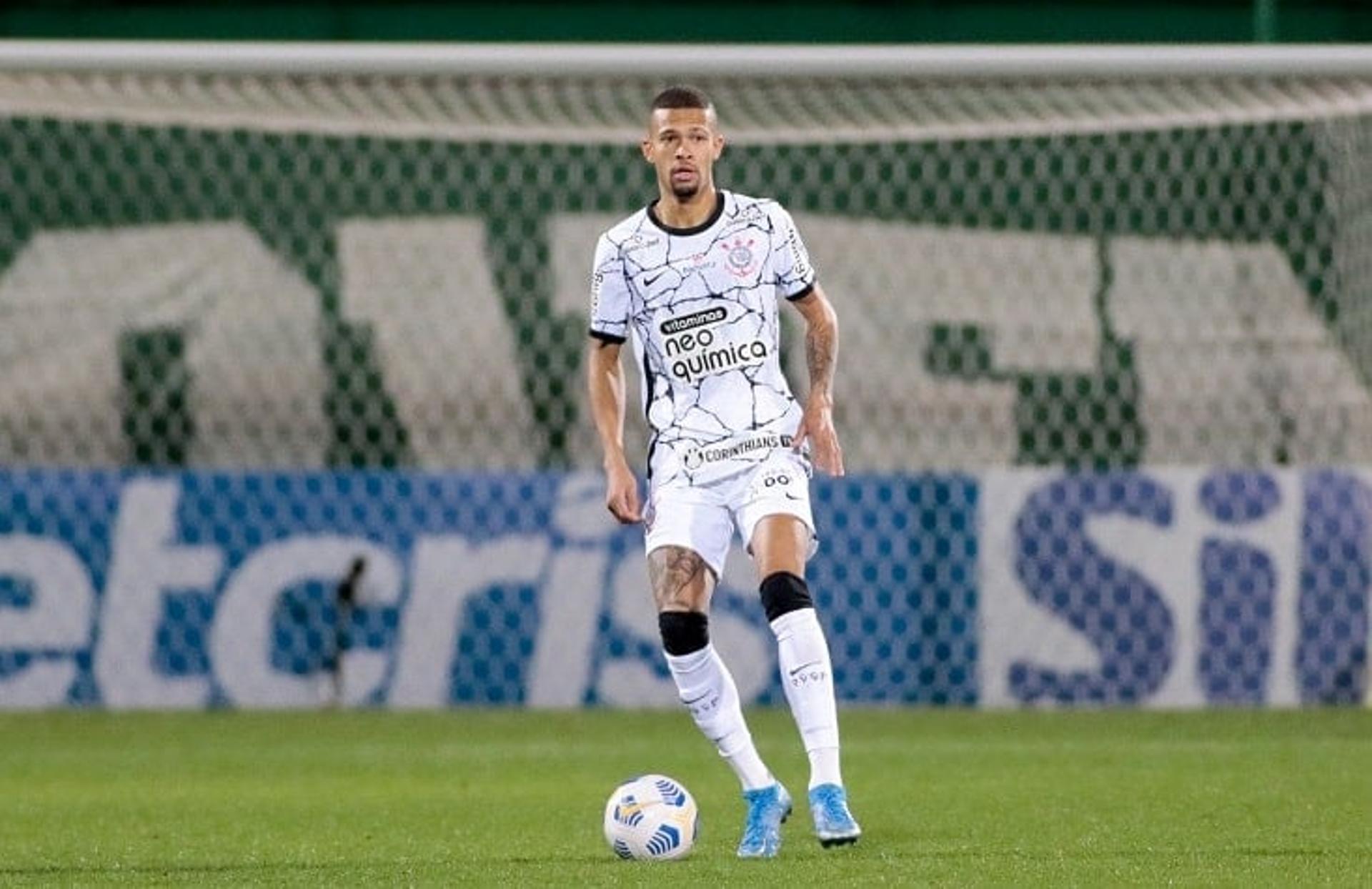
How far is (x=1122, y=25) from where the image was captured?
46.8 feet

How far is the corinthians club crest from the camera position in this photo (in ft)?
22.3

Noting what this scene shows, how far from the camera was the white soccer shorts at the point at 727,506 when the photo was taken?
265 inches

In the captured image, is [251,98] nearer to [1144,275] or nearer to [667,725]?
[667,725]

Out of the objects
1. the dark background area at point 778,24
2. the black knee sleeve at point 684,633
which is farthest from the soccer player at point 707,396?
the dark background area at point 778,24

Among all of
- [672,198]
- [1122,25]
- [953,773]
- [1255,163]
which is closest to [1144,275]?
[1255,163]

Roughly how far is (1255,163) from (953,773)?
4.10m

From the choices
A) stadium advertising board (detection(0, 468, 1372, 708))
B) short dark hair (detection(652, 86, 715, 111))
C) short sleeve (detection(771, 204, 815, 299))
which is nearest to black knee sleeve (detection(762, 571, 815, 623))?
short sleeve (detection(771, 204, 815, 299))

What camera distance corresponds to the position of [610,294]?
6883 millimetres

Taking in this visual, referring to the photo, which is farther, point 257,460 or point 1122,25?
point 1122,25

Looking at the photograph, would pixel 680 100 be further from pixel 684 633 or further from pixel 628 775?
pixel 628 775

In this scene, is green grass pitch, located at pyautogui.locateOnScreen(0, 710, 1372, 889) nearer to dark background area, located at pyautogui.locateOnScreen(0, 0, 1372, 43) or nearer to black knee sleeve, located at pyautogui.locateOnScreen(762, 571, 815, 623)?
black knee sleeve, located at pyautogui.locateOnScreen(762, 571, 815, 623)

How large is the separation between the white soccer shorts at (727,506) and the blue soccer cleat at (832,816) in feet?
2.32

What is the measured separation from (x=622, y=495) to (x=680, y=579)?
10.3 inches

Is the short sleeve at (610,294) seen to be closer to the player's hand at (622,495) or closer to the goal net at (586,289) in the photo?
the player's hand at (622,495)
